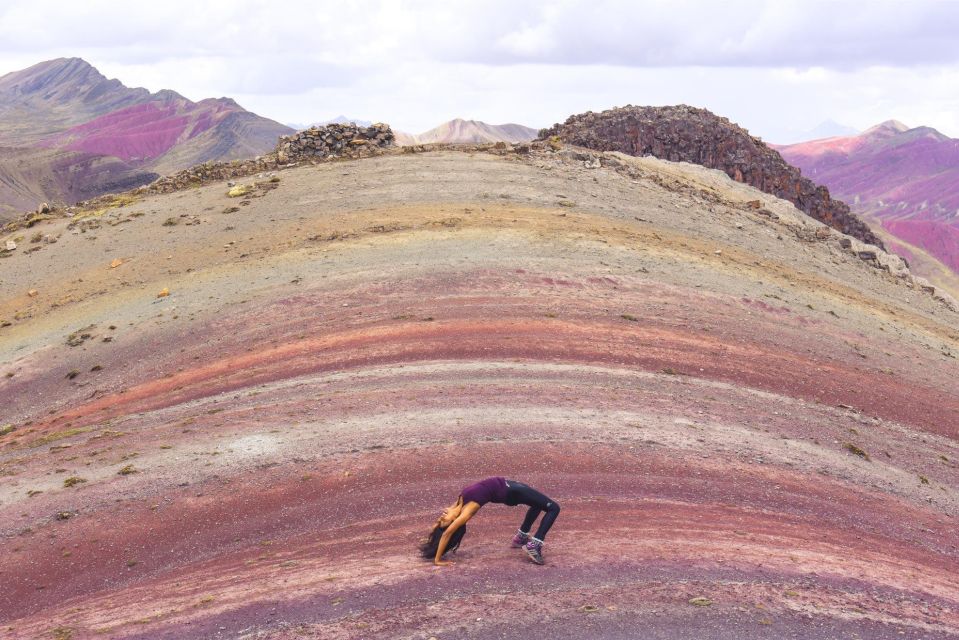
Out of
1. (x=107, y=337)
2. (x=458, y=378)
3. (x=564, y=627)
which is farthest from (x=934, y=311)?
(x=107, y=337)

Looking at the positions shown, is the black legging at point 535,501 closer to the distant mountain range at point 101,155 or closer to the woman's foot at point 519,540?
the woman's foot at point 519,540

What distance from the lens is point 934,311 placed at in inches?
1099

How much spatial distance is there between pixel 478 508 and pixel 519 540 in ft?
2.80

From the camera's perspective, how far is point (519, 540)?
8.93 meters

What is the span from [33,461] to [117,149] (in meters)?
195

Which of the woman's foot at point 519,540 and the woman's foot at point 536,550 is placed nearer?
the woman's foot at point 536,550

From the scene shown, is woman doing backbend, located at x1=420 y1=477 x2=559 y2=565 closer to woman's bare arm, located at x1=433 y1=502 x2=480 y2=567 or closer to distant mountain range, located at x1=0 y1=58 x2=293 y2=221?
woman's bare arm, located at x1=433 y1=502 x2=480 y2=567

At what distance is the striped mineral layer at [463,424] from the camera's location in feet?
27.3

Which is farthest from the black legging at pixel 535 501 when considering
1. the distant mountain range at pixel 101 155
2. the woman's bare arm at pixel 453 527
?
the distant mountain range at pixel 101 155

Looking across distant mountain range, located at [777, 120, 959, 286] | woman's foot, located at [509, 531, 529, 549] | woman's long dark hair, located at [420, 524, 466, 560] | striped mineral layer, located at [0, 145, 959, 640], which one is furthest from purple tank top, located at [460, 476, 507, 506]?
distant mountain range, located at [777, 120, 959, 286]

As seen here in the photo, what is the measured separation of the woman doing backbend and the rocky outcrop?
1454 inches

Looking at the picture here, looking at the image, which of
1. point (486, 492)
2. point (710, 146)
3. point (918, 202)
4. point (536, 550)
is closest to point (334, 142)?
point (710, 146)

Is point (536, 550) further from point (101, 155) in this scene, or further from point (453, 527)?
point (101, 155)

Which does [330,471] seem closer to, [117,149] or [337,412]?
[337,412]
